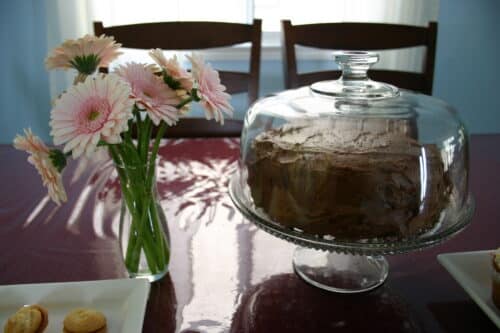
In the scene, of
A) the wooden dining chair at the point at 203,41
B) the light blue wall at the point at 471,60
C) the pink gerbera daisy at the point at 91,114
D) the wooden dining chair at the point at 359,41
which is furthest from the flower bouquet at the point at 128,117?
the light blue wall at the point at 471,60

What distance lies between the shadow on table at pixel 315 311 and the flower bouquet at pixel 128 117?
0.13 metres

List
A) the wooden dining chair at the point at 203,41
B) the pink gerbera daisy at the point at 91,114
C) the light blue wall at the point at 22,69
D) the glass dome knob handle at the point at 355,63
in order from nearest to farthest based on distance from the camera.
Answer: the pink gerbera daisy at the point at 91,114 → the glass dome knob handle at the point at 355,63 → the wooden dining chair at the point at 203,41 → the light blue wall at the point at 22,69

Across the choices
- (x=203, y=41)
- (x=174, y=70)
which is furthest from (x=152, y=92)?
(x=203, y=41)

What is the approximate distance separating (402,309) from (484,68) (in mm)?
1767

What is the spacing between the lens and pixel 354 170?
571mm

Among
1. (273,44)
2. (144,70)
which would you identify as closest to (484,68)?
(273,44)

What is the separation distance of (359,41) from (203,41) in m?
0.43

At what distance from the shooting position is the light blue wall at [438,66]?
5.61 ft

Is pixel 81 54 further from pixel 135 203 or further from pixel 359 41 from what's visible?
pixel 359 41

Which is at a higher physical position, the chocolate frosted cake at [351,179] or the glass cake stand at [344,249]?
the chocolate frosted cake at [351,179]

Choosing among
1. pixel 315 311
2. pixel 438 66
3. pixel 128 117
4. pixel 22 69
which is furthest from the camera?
pixel 438 66

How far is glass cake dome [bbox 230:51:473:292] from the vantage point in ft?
1.86

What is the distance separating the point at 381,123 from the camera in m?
0.66

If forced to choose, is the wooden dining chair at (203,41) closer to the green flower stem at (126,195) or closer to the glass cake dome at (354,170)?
the glass cake dome at (354,170)
